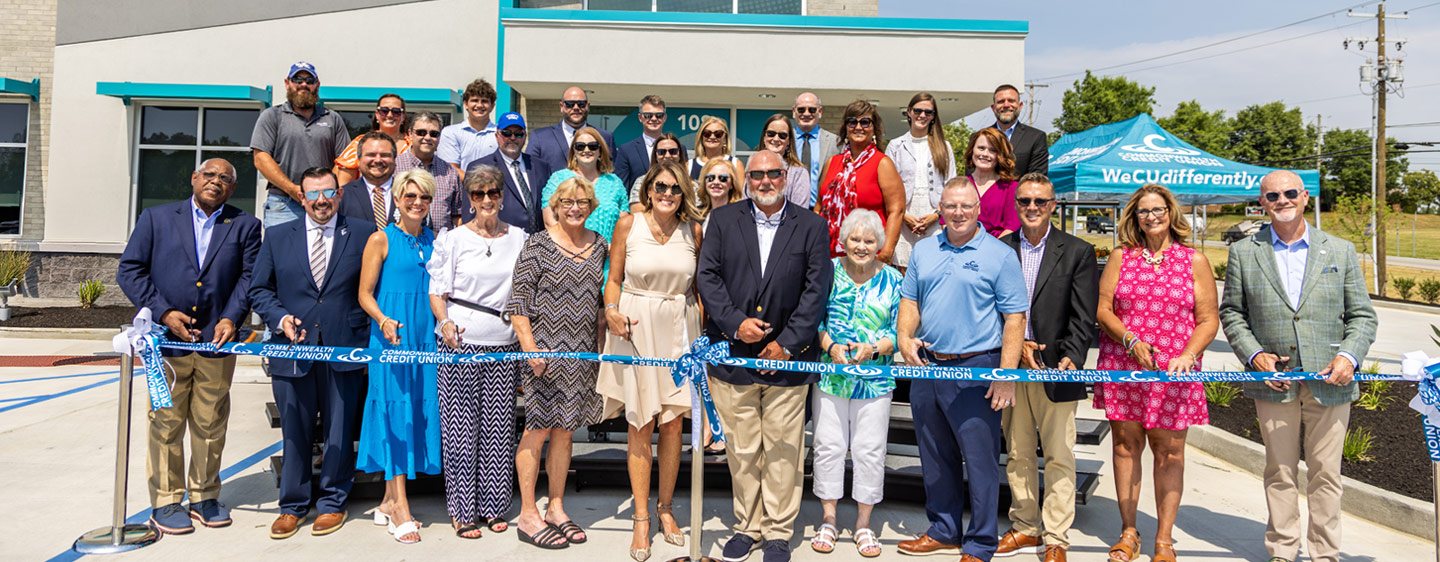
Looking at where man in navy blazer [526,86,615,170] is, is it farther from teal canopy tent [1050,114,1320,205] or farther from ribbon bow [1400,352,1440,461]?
teal canopy tent [1050,114,1320,205]

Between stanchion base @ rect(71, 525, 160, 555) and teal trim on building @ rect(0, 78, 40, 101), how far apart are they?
14.4 m

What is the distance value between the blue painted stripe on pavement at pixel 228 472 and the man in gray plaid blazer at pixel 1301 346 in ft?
19.5

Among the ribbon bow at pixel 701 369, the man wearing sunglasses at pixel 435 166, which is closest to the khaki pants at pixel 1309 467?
the ribbon bow at pixel 701 369

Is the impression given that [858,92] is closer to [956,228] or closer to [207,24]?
[956,228]

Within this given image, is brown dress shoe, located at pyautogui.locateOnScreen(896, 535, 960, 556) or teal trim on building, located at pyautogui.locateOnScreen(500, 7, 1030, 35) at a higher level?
teal trim on building, located at pyautogui.locateOnScreen(500, 7, 1030, 35)

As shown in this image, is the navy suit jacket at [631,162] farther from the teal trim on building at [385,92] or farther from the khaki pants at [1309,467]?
the teal trim on building at [385,92]

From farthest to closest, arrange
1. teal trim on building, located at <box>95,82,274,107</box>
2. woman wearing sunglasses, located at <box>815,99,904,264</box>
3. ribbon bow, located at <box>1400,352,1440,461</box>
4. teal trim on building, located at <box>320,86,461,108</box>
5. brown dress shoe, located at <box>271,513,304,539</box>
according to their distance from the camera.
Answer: teal trim on building, located at <box>95,82,274,107</box>, teal trim on building, located at <box>320,86,461,108</box>, woman wearing sunglasses, located at <box>815,99,904,264</box>, brown dress shoe, located at <box>271,513,304,539</box>, ribbon bow, located at <box>1400,352,1440,461</box>

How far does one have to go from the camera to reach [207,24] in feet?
47.6

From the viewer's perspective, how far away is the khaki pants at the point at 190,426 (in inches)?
176

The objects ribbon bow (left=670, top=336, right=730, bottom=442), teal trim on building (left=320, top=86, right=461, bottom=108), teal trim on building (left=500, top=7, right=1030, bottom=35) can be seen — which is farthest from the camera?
teal trim on building (left=320, top=86, right=461, bottom=108)

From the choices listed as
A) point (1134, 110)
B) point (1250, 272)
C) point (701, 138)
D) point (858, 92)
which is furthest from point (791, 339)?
point (1134, 110)

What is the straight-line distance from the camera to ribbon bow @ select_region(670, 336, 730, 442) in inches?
152

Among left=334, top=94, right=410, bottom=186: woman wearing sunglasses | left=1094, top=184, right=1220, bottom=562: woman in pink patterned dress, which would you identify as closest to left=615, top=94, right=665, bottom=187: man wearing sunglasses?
left=334, top=94, right=410, bottom=186: woman wearing sunglasses

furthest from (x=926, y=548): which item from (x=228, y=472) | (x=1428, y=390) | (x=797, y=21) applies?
(x=797, y=21)
